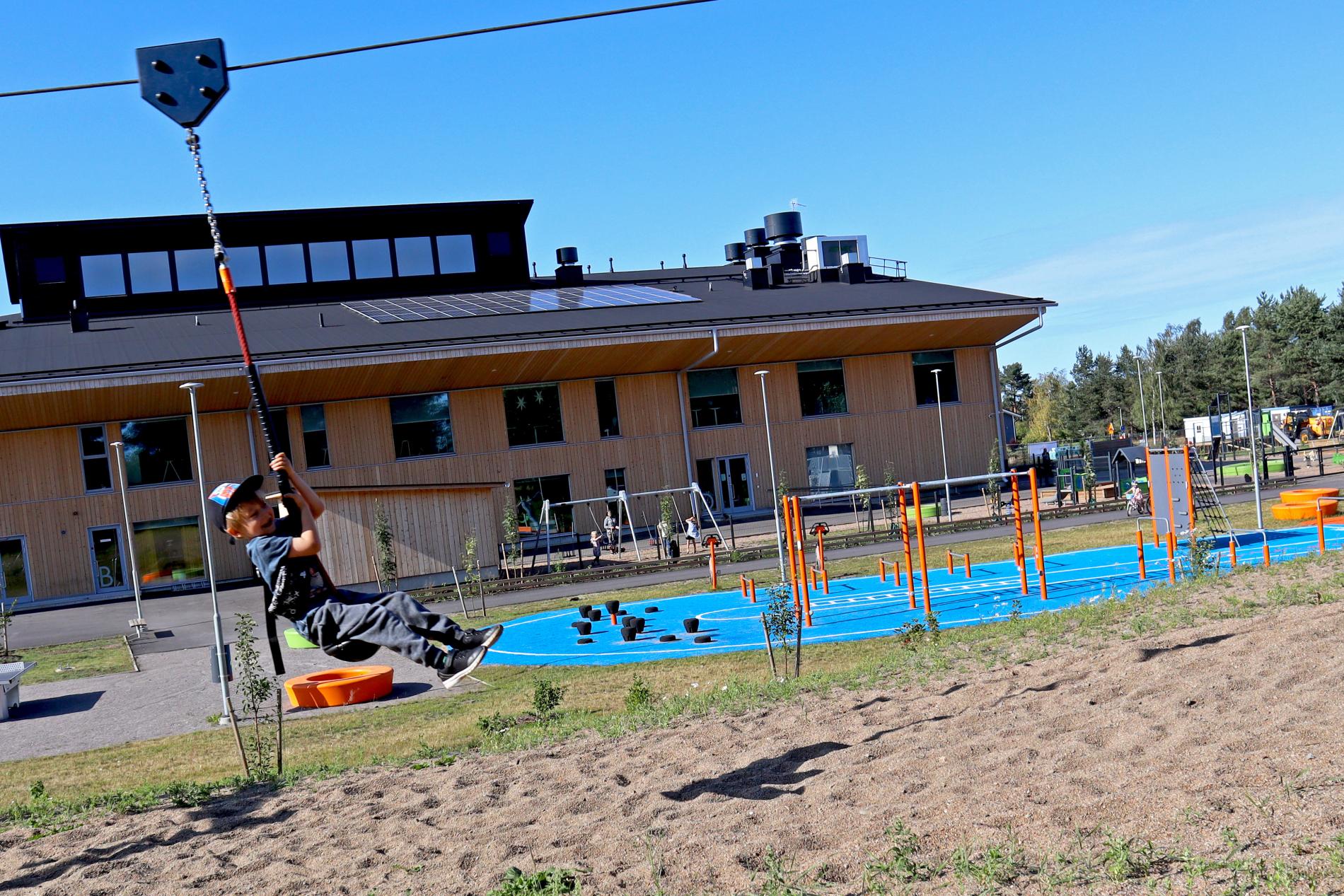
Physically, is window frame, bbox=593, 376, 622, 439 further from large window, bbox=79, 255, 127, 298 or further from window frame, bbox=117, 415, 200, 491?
large window, bbox=79, 255, 127, 298

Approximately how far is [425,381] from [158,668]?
19.0m

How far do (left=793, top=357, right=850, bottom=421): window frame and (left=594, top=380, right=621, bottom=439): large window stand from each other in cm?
807

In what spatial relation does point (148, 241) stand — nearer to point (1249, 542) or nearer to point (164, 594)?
point (164, 594)

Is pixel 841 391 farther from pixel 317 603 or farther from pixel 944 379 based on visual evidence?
pixel 317 603

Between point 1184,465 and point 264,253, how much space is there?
38.4 meters

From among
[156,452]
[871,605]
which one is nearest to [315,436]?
[156,452]

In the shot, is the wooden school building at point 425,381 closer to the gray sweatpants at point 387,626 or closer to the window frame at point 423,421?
the window frame at point 423,421

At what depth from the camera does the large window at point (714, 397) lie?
46344 millimetres

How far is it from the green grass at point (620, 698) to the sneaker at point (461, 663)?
521 centimetres

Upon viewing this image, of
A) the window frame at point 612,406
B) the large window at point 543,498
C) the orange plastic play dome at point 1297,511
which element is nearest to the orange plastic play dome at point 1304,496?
the orange plastic play dome at point 1297,511

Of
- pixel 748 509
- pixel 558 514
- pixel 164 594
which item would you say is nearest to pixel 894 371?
pixel 748 509

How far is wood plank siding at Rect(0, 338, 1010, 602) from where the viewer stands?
34500mm

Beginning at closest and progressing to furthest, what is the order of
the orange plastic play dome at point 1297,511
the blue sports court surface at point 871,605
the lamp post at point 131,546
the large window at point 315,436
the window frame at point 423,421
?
1. the blue sports court surface at point 871,605
2. the lamp post at point 131,546
3. the orange plastic play dome at point 1297,511
4. the large window at point 315,436
5. the window frame at point 423,421

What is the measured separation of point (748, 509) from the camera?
46875mm
